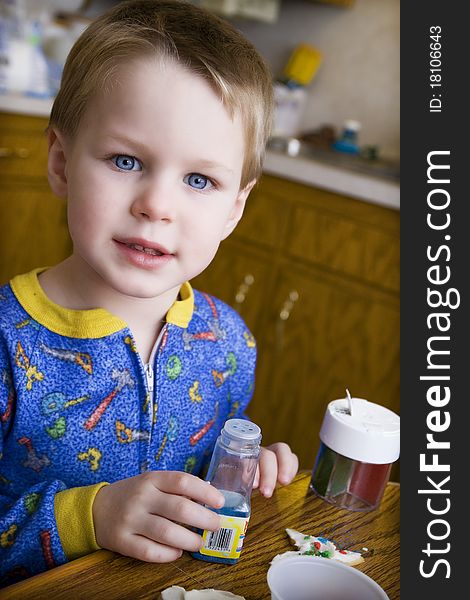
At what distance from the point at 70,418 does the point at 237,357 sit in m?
0.29

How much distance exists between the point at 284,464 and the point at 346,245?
5.47 feet

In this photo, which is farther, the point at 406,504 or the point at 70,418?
the point at 70,418

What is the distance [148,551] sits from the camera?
0.69 meters

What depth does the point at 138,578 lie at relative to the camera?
68 centimetres

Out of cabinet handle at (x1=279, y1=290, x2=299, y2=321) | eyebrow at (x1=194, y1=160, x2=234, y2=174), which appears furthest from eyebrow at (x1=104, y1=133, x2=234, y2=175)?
cabinet handle at (x1=279, y1=290, x2=299, y2=321)

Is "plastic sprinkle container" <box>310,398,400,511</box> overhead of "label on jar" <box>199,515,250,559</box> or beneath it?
overhead

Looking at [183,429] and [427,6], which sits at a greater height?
[427,6]

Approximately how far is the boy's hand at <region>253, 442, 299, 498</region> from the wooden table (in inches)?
0.4

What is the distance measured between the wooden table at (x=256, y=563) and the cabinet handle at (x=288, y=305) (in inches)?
67.3

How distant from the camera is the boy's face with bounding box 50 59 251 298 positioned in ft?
2.71

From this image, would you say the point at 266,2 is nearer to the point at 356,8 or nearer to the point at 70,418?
the point at 356,8

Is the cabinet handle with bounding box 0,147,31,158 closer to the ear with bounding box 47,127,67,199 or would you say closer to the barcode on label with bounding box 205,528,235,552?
the ear with bounding box 47,127,67,199

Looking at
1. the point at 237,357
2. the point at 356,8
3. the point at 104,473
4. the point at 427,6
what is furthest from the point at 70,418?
the point at 356,8

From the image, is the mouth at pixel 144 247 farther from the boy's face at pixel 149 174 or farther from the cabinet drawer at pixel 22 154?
the cabinet drawer at pixel 22 154
